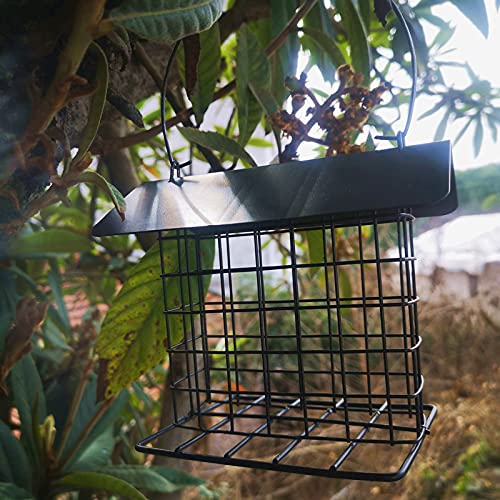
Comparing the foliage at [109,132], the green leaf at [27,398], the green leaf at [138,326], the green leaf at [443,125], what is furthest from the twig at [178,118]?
the green leaf at [443,125]

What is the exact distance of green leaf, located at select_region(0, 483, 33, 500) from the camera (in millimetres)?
691

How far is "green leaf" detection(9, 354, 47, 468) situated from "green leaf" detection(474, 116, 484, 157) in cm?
96

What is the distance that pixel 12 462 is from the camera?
80 centimetres

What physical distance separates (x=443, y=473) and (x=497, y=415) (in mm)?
293

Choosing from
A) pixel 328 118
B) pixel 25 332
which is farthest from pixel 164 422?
pixel 328 118

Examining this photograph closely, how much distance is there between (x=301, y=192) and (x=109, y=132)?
1.41ft

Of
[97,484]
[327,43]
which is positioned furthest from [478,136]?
[97,484]

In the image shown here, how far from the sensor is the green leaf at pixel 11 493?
69 cm

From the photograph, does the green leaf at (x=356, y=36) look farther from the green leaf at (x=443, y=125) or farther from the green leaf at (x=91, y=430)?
the green leaf at (x=91, y=430)

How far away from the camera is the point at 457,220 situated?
2352 mm

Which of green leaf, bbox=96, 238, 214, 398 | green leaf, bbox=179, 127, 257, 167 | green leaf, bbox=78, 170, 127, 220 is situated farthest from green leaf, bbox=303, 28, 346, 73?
green leaf, bbox=78, 170, 127, 220

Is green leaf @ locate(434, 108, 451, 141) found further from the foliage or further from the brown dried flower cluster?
the brown dried flower cluster

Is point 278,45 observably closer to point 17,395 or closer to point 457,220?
point 17,395

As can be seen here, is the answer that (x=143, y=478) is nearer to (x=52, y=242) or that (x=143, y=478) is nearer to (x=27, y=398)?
(x=27, y=398)
